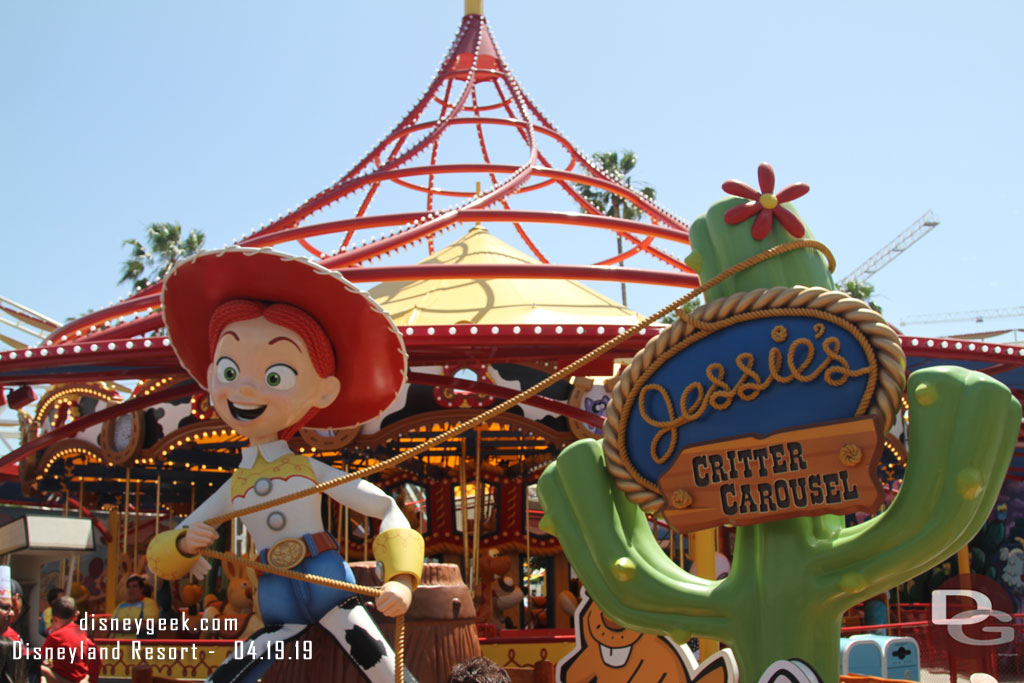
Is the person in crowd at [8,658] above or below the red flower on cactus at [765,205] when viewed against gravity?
below

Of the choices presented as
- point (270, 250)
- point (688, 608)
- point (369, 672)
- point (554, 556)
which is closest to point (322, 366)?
point (270, 250)

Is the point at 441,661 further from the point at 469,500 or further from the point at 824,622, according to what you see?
the point at 469,500

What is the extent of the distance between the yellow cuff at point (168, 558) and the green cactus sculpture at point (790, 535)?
6.89ft

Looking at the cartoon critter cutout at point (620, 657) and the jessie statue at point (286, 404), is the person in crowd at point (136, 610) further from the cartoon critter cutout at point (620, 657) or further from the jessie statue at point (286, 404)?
the cartoon critter cutout at point (620, 657)

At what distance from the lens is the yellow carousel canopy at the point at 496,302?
11125 millimetres

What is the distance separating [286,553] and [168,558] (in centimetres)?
63

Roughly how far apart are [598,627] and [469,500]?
39.4 ft

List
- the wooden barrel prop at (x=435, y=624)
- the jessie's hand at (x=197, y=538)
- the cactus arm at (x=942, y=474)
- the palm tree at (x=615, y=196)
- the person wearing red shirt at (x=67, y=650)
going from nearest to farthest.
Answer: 1. the cactus arm at (x=942, y=474)
2. the jessie's hand at (x=197, y=538)
3. the wooden barrel prop at (x=435, y=624)
4. the person wearing red shirt at (x=67, y=650)
5. the palm tree at (x=615, y=196)

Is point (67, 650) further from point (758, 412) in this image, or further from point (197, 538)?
point (758, 412)

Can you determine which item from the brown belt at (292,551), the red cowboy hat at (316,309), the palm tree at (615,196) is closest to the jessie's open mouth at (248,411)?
the red cowboy hat at (316,309)

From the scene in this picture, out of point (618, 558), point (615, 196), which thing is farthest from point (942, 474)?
point (615, 196)

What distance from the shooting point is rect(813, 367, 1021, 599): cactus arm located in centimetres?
338

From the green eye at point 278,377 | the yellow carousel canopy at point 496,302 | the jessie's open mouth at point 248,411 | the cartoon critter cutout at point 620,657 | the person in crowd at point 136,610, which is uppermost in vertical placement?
the yellow carousel canopy at point 496,302

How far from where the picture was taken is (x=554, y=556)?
14.2 meters
